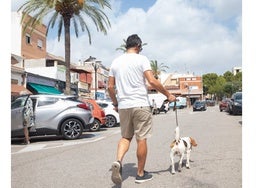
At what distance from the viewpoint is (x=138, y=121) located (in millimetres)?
5055

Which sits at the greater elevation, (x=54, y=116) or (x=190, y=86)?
(x=190, y=86)

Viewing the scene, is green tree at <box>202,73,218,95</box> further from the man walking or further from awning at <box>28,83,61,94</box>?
the man walking

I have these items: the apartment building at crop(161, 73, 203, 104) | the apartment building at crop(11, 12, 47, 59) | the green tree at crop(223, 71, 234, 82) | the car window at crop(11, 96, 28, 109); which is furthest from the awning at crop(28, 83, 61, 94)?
Answer: the green tree at crop(223, 71, 234, 82)

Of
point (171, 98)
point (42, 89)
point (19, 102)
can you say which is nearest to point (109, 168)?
point (171, 98)

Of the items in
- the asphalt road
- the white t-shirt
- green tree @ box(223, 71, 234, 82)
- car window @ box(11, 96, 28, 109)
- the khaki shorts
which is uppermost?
green tree @ box(223, 71, 234, 82)

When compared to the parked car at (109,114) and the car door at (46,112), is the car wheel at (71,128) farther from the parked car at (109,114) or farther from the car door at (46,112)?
the parked car at (109,114)

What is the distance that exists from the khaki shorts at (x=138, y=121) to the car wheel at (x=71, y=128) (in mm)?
6876

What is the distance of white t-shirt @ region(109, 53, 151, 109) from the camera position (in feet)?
16.6

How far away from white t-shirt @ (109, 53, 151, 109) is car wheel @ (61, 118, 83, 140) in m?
6.92

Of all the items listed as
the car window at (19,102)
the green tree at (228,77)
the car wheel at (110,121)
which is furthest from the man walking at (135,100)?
the green tree at (228,77)

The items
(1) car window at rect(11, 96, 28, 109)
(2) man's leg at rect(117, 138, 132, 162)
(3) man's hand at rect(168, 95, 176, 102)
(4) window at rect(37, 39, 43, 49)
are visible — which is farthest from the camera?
(4) window at rect(37, 39, 43, 49)

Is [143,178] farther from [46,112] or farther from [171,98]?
[46,112]

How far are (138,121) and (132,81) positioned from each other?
545 mm
